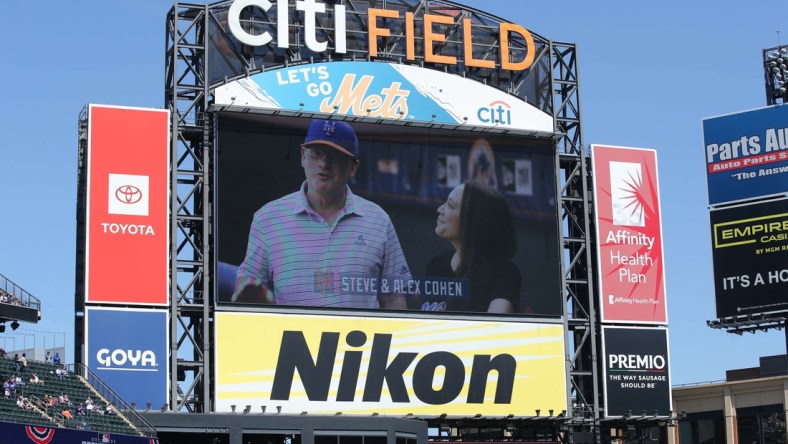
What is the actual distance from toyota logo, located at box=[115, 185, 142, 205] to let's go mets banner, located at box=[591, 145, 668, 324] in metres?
18.1

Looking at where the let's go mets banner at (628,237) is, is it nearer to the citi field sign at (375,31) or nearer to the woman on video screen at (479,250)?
the woman on video screen at (479,250)

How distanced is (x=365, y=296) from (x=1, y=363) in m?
12.8

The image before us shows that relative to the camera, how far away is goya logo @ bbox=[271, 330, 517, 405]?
54250 mm

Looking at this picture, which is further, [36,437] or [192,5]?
[192,5]

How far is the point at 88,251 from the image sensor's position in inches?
2072

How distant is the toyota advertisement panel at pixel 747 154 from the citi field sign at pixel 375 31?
40.8 ft

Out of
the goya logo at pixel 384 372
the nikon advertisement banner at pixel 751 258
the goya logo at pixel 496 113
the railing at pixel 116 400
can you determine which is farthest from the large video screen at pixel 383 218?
the nikon advertisement banner at pixel 751 258

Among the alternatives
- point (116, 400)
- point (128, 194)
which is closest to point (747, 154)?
point (128, 194)

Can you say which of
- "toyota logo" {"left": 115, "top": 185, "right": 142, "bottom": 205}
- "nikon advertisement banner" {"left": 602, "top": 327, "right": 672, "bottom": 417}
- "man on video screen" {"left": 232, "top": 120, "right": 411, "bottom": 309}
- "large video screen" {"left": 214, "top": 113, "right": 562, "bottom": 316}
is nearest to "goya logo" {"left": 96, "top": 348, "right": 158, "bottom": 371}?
"large video screen" {"left": 214, "top": 113, "right": 562, "bottom": 316}

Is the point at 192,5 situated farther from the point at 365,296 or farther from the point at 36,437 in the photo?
the point at 36,437

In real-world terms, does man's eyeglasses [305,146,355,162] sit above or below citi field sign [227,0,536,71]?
below

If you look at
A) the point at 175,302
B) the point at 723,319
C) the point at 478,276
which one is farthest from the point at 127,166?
the point at 723,319

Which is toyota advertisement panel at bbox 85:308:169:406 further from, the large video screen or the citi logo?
the citi logo

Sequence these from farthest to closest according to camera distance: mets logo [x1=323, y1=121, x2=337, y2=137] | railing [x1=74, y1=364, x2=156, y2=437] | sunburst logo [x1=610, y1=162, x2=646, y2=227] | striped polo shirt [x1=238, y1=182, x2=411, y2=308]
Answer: sunburst logo [x1=610, y1=162, x2=646, y2=227] → mets logo [x1=323, y1=121, x2=337, y2=137] → striped polo shirt [x1=238, y1=182, x2=411, y2=308] → railing [x1=74, y1=364, x2=156, y2=437]
